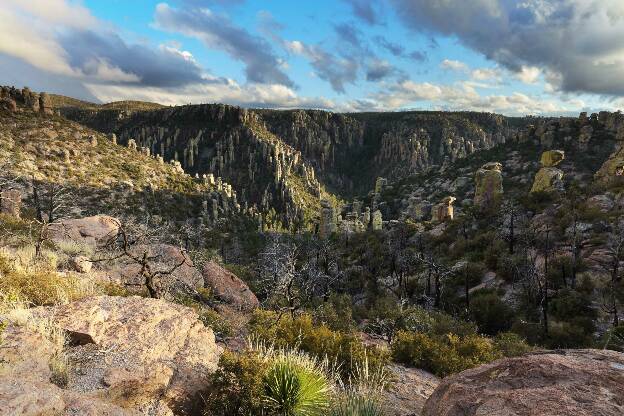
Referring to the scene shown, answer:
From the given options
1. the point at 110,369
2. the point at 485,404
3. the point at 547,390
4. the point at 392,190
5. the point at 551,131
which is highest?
the point at 551,131

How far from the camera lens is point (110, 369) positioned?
5.13 meters

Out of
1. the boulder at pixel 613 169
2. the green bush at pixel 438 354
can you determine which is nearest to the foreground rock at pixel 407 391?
the green bush at pixel 438 354

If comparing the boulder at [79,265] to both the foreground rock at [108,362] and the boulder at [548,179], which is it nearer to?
the foreground rock at [108,362]

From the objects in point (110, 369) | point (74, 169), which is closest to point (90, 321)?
point (110, 369)

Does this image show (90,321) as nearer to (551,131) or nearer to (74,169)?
(74,169)

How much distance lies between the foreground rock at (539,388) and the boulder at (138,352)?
3432mm

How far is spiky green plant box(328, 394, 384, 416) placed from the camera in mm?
5004

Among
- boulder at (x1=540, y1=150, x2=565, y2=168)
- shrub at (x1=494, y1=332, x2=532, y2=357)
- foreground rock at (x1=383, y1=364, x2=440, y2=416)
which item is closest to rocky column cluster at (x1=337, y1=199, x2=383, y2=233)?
boulder at (x1=540, y1=150, x2=565, y2=168)

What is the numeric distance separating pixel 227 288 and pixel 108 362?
12058 mm

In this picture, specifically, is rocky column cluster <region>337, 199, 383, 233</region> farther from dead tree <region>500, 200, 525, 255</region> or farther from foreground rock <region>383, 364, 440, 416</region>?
foreground rock <region>383, 364, 440, 416</region>

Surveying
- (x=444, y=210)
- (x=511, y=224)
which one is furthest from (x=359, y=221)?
(x=511, y=224)

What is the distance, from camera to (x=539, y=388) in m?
4.21

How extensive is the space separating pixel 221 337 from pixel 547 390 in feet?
23.7

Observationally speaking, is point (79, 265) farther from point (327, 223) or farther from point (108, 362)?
point (327, 223)
